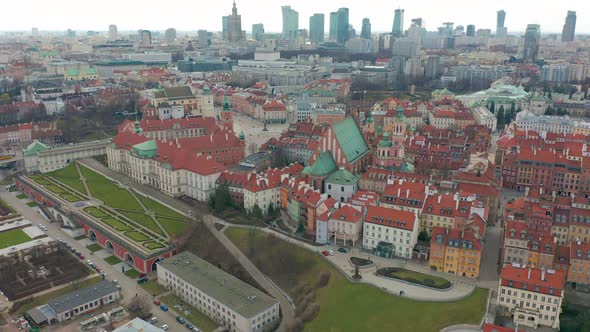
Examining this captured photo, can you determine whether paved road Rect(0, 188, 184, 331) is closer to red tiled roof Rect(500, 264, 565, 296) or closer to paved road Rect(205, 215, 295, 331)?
paved road Rect(205, 215, 295, 331)

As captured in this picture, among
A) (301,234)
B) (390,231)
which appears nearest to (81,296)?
(301,234)

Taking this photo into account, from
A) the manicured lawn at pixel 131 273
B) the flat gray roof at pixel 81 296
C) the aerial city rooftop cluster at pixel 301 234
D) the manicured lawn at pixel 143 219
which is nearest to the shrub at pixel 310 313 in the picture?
the aerial city rooftop cluster at pixel 301 234

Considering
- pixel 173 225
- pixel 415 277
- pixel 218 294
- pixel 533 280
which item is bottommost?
pixel 218 294

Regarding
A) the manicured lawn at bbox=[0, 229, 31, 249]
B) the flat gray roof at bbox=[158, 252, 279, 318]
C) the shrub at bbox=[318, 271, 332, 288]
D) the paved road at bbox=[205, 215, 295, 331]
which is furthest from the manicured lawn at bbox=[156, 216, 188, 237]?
the shrub at bbox=[318, 271, 332, 288]

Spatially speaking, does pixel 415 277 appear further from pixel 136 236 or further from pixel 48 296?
pixel 48 296

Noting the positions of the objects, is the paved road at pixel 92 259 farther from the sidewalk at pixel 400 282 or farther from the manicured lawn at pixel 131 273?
the sidewalk at pixel 400 282
